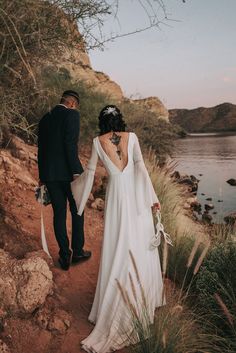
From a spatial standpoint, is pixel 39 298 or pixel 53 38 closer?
pixel 39 298

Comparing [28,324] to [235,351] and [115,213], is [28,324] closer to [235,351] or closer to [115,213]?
[115,213]

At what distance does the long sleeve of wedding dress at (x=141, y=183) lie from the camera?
448cm

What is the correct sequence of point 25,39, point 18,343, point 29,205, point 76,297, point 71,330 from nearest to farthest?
point 18,343
point 71,330
point 25,39
point 76,297
point 29,205

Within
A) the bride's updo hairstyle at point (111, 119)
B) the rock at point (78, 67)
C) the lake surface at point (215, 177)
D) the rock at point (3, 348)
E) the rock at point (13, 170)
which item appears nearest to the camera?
the rock at point (3, 348)

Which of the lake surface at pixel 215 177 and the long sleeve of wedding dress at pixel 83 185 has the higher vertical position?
the long sleeve of wedding dress at pixel 83 185

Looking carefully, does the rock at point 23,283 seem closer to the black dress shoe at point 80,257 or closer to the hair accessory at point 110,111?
the black dress shoe at point 80,257

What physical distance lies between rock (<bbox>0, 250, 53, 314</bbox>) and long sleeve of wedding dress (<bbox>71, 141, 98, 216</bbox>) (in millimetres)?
730

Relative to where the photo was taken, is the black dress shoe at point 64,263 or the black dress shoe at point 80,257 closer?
the black dress shoe at point 64,263

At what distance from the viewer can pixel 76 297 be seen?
16.9ft

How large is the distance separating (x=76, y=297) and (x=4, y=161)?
3.54 m

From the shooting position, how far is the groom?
16.9ft

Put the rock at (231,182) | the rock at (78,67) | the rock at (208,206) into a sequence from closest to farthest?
the rock at (78,67) → the rock at (208,206) → the rock at (231,182)

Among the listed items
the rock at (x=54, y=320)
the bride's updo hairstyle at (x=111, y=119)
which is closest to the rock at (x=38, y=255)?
the rock at (x=54, y=320)

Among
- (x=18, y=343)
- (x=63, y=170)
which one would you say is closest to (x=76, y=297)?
(x=18, y=343)
